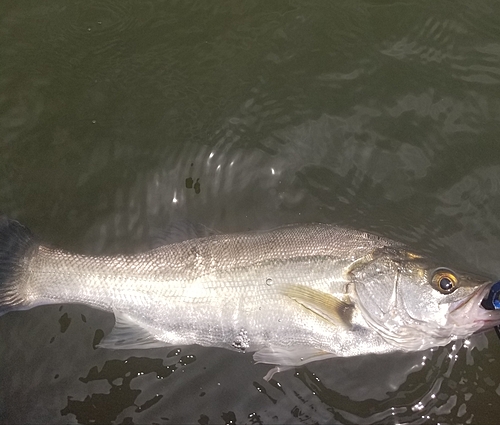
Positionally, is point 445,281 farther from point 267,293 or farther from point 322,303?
point 267,293

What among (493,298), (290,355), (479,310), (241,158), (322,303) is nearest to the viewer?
(493,298)

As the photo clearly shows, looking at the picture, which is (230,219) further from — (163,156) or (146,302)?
(146,302)

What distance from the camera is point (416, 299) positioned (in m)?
3.17

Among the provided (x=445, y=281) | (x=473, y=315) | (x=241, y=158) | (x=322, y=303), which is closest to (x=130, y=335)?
(x=322, y=303)

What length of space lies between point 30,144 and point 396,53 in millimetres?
3063

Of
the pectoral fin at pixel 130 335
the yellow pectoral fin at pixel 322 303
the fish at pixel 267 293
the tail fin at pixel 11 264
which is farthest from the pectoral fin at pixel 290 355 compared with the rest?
the tail fin at pixel 11 264

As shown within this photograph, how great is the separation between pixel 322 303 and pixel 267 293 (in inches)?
13.4

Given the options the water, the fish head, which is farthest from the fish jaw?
the water

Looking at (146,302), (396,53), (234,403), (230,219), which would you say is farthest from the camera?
(396,53)

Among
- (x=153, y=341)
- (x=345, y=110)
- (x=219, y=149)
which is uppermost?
(x=345, y=110)

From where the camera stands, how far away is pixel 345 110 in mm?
4164

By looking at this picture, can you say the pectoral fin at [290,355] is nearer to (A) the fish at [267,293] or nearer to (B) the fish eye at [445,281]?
(A) the fish at [267,293]

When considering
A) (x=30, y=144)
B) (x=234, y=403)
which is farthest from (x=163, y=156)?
(x=234, y=403)

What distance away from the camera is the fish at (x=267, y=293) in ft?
10.5
